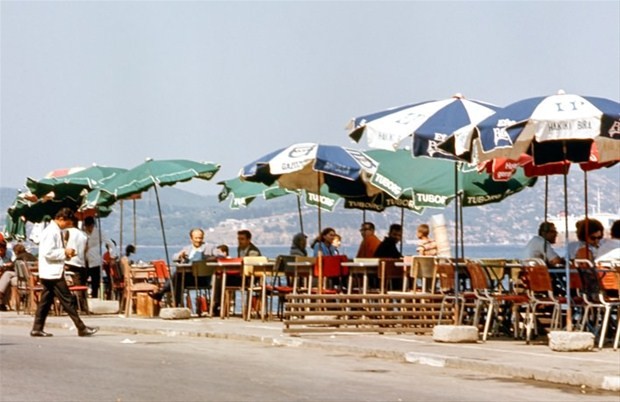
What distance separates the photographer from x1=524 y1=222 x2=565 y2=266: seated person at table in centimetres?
2133

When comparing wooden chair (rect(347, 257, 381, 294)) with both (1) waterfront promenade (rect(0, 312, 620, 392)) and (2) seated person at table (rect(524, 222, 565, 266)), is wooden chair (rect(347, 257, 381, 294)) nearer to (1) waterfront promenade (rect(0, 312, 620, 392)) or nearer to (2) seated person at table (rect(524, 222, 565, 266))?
(1) waterfront promenade (rect(0, 312, 620, 392))

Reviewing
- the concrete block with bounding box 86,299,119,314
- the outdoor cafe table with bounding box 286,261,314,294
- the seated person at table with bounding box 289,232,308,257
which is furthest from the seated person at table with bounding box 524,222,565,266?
the concrete block with bounding box 86,299,119,314

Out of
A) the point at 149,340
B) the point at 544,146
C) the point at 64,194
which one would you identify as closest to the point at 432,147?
the point at 544,146

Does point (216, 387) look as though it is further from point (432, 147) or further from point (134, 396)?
point (432, 147)

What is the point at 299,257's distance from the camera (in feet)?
81.5

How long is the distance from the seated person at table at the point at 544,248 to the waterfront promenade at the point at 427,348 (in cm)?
120

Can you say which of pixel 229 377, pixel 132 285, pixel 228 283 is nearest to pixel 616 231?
pixel 228 283

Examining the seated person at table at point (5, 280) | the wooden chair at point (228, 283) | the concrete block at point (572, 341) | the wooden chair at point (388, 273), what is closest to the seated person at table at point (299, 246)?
the wooden chair at point (228, 283)

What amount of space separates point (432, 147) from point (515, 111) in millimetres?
1818

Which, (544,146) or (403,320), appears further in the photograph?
(403,320)

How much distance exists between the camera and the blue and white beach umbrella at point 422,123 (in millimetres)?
20359

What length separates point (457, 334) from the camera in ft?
65.4

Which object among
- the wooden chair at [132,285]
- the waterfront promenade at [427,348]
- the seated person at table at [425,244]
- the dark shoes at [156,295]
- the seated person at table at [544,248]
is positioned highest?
the seated person at table at [425,244]

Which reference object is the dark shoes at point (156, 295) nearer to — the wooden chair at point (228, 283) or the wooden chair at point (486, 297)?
the wooden chair at point (228, 283)
